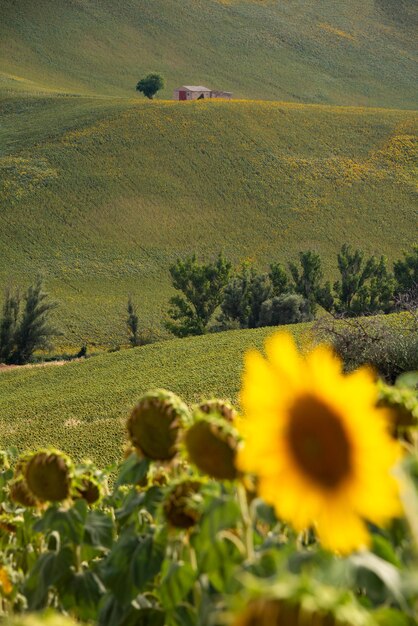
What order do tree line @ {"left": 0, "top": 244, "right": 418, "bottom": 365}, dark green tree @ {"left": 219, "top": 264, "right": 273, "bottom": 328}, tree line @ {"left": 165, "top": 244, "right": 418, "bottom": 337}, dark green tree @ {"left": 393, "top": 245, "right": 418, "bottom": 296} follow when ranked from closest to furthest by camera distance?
tree line @ {"left": 0, "top": 244, "right": 418, "bottom": 365}, dark green tree @ {"left": 219, "top": 264, "right": 273, "bottom": 328}, tree line @ {"left": 165, "top": 244, "right": 418, "bottom": 337}, dark green tree @ {"left": 393, "top": 245, "right": 418, "bottom": 296}

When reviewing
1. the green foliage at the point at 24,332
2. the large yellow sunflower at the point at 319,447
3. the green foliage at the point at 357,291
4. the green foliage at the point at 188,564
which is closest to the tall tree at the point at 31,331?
the green foliage at the point at 24,332

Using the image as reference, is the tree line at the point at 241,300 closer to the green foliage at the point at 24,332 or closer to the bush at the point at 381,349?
the green foliage at the point at 24,332

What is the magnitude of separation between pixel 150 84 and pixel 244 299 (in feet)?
222

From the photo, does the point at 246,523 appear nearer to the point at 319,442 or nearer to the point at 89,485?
the point at 319,442

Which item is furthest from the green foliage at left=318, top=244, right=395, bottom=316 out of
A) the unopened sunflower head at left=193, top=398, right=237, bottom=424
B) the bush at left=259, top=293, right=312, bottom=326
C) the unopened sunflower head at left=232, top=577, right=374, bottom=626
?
the unopened sunflower head at left=232, top=577, right=374, bottom=626

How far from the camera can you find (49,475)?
7.69 feet

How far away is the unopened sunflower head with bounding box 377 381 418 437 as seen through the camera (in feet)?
6.69

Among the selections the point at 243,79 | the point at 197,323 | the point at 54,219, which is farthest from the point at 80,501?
the point at 243,79

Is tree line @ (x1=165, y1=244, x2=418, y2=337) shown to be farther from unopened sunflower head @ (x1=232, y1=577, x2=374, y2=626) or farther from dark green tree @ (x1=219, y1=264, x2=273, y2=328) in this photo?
A: unopened sunflower head @ (x1=232, y1=577, x2=374, y2=626)

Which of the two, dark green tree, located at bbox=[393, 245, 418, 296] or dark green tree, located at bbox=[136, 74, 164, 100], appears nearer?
dark green tree, located at bbox=[393, 245, 418, 296]

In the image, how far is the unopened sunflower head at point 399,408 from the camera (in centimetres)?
204

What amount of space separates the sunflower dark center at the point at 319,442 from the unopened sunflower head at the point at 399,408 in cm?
73

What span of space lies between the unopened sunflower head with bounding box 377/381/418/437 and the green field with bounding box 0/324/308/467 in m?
14.4

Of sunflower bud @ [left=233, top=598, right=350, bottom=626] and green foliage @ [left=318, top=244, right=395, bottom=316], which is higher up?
green foliage @ [left=318, top=244, right=395, bottom=316]
